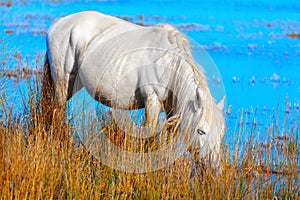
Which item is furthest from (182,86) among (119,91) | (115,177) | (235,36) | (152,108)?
(235,36)

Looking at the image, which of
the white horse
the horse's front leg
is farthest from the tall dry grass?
the horse's front leg

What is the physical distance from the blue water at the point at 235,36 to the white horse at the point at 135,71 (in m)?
1.57

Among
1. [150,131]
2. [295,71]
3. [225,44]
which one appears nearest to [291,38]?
[225,44]

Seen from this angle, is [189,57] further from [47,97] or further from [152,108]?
[47,97]

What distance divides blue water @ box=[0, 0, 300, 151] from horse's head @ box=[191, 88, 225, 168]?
8.57 ft

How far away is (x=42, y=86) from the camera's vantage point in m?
5.50

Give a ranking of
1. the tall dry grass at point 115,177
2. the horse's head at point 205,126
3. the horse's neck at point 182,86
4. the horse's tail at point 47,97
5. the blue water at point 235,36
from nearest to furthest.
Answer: the tall dry grass at point 115,177 < the horse's head at point 205,126 < the horse's neck at point 182,86 < the horse's tail at point 47,97 < the blue water at point 235,36

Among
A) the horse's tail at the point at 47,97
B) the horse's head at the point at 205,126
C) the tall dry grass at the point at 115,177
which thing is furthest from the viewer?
the horse's tail at the point at 47,97

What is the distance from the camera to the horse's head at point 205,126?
435 centimetres

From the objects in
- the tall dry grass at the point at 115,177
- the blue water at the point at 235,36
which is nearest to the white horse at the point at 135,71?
the tall dry grass at the point at 115,177

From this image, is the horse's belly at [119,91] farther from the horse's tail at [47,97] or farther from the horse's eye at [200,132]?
the horse's eye at [200,132]

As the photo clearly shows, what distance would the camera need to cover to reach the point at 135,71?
5016 millimetres

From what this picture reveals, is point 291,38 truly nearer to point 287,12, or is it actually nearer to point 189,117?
point 287,12

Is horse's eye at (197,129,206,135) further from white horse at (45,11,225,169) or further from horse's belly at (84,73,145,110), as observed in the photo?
horse's belly at (84,73,145,110)
